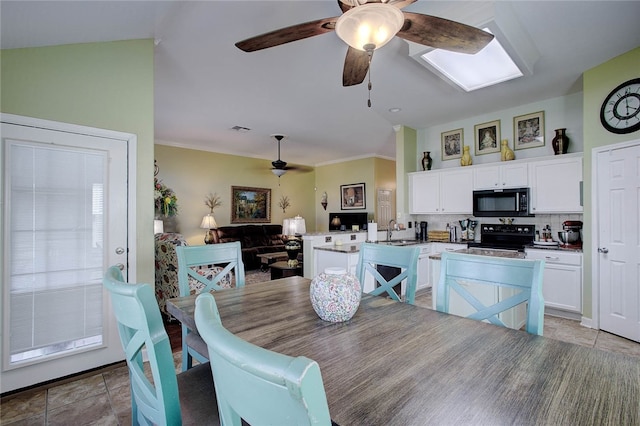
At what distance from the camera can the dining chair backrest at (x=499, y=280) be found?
4.11 feet

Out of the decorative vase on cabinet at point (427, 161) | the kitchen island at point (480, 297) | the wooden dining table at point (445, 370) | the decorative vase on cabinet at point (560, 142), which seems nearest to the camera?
the wooden dining table at point (445, 370)

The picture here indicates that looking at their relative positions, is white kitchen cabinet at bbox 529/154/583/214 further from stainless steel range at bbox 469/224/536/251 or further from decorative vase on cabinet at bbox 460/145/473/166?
decorative vase on cabinet at bbox 460/145/473/166

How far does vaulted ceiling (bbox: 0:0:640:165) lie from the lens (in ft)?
7.23

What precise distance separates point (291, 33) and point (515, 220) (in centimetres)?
418

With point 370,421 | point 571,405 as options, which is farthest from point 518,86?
point 370,421

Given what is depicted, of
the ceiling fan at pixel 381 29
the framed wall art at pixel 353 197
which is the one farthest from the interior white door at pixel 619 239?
the framed wall art at pixel 353 197

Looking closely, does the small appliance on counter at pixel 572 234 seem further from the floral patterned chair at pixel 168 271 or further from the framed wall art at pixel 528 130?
the floral patterned chair at pixel 168 271

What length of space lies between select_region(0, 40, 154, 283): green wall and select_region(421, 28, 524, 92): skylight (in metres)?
2.52

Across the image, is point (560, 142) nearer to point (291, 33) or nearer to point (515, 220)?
point (515, 220)

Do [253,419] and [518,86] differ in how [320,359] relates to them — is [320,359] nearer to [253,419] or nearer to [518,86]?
[253,419]

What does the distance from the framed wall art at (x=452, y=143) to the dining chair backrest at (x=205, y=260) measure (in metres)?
4.21

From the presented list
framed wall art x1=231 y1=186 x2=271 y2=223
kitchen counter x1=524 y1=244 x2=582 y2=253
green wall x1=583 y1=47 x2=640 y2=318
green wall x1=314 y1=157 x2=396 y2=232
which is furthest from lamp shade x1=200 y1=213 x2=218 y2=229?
green wall x1=583 y1=47 x2=640 y2=318

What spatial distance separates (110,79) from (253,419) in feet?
9.61

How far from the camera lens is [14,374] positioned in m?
2.11
